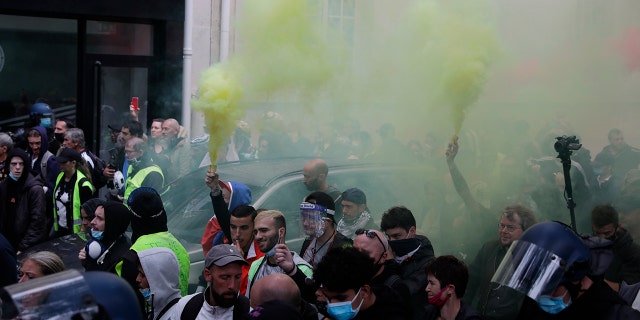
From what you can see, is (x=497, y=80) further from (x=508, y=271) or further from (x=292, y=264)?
(x=508, y=271)

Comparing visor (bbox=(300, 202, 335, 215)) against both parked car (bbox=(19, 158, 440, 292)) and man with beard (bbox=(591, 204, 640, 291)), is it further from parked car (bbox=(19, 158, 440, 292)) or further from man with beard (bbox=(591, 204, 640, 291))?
man with beard (bbox=(591, 204, 640, 291))

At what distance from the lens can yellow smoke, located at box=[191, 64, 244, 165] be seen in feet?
20.7

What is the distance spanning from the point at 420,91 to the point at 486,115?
0.89m

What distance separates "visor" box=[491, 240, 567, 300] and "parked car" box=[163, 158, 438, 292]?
303 centimetres

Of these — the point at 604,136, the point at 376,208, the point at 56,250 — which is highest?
the point at 604,136

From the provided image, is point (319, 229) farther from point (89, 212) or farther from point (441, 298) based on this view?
point (89, 212)

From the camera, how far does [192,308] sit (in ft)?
14.1

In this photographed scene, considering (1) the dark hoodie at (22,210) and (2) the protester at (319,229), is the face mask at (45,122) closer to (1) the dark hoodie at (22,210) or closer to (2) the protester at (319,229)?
(1) the dark hoodie at (22,210)

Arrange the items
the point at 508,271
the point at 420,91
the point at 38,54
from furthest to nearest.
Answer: the point at 38,54 < the point at 420,91 < the point at 508,271

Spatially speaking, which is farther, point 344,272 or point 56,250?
point 56,250

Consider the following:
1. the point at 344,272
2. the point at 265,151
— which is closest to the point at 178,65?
the point at 265,151

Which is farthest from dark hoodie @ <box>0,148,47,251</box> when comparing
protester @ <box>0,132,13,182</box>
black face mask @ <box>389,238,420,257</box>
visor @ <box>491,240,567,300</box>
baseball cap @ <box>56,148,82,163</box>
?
visor @ <box>491,240,567,300</box>

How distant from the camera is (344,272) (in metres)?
3.85

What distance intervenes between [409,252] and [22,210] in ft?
14.9
